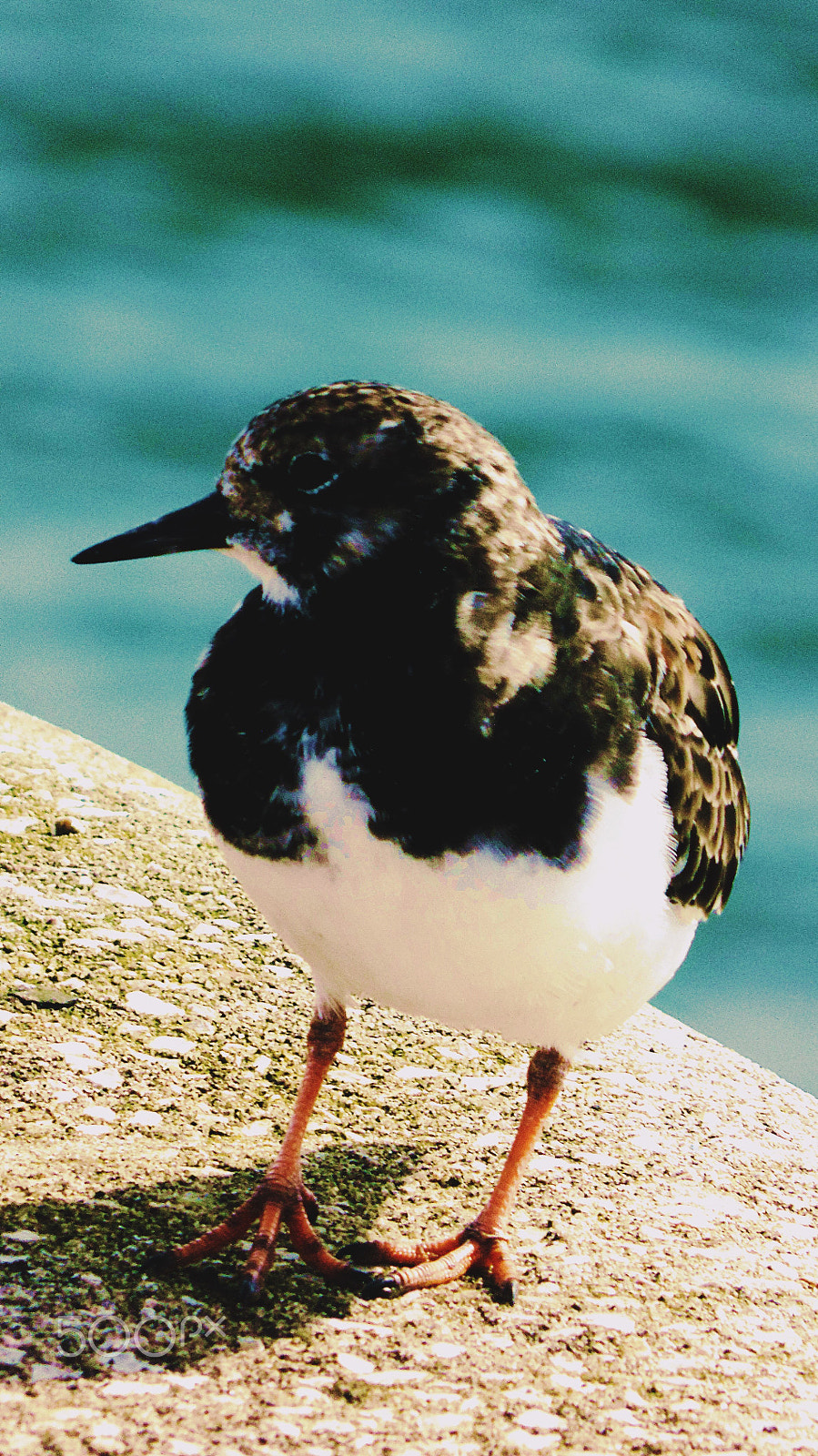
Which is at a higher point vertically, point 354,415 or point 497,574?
point 354,415

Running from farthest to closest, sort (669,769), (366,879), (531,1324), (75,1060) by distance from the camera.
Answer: (75,1060) → (669,769) → (531,1324) → (366,879)

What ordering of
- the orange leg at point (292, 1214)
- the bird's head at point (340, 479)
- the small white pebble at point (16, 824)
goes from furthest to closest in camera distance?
1. the small white pebble at point (16, 824)
2. the orange leg at point (292, 1214)
3. the bird's head at point (340, 479)

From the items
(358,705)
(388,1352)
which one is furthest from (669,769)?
(388,1352)

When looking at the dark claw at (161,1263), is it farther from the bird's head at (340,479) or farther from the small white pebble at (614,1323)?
the bird's head at (340,479)

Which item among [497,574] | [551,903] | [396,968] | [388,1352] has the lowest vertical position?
[388,1352]

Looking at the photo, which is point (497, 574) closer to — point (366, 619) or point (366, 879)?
point (366, 619)

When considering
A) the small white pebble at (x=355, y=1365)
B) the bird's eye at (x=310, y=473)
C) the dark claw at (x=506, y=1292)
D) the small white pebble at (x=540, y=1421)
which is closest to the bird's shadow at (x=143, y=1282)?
the small white pebble at (x=355, y=1365)

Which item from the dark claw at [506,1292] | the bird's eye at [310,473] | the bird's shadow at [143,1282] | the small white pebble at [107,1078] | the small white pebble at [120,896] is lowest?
the bird's shadow at [143,1282]

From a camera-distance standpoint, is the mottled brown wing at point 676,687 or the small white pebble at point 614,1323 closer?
the small white pebble at point 614,1323
